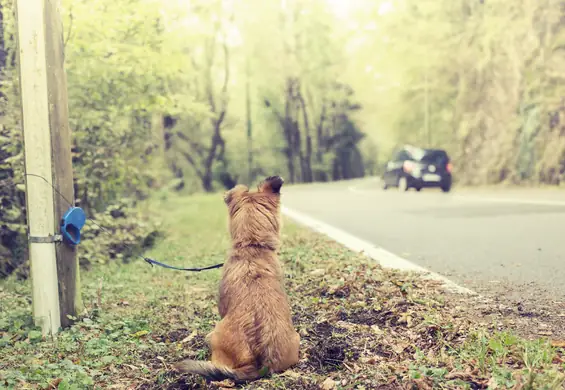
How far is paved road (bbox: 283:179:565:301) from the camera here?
21.5 ft

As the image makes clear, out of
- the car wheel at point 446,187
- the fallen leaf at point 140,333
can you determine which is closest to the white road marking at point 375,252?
the fallen leaf at point 140,333

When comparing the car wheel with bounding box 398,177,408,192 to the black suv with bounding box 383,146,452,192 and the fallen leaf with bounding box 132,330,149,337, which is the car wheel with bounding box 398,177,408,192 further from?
the fallen leaf with bounding box 132,330,149,337

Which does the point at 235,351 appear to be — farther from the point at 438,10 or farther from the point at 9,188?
the point at 438,10

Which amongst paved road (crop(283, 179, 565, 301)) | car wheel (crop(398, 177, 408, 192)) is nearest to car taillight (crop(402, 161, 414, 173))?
car wheel (crop(398, 177, 408, 192))

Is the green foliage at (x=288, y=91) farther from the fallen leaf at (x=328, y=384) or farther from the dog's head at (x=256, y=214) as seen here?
the fallen leaf at (x=328, y=384)

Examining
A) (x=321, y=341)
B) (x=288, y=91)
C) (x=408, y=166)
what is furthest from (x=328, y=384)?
(x=288, y=91)

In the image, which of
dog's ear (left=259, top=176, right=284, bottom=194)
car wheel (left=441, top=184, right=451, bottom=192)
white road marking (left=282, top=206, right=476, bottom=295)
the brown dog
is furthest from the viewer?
car wheel (left=441, top=184, right=451, bottom=192)

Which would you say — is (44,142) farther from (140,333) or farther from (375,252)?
(375,252)

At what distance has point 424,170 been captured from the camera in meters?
25.6

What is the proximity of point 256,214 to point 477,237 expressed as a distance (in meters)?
6.87

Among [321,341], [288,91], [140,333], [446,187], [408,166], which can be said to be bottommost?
[446,187]

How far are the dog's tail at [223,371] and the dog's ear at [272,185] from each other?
1.27 m

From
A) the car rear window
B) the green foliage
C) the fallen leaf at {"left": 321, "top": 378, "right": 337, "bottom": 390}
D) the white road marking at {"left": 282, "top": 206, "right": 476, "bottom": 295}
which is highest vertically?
the green foliage

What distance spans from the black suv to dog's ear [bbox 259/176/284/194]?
22.1 metres
